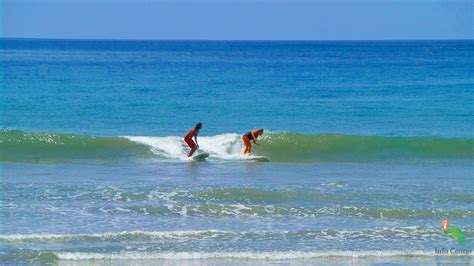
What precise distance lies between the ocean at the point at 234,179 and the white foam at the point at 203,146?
0.06 m

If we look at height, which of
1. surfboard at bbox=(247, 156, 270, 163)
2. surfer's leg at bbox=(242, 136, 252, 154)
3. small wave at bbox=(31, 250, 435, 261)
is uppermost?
surfer's leg at bbox=(242, 136, 252, 154)

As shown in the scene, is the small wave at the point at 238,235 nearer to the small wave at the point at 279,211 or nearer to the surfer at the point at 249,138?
the small wave at the point at 279,211

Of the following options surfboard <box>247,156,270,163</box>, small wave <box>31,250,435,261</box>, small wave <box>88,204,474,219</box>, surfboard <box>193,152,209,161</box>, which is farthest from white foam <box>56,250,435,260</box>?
surfboard <box>247,156,270,163</box>

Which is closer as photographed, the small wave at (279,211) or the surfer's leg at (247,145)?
the small wave at (279,211)

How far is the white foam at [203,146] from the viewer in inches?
862

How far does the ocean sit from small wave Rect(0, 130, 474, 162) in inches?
2.3

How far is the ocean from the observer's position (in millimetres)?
11987

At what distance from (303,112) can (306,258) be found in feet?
68.7

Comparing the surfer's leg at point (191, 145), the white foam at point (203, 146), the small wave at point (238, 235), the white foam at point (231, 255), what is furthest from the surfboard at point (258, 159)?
the white foam at point (231, 255)

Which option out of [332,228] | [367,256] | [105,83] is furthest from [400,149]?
[105,83]

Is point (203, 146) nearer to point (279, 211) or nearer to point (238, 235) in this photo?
point (279, 211)

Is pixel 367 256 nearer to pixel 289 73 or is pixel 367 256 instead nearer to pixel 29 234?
pixel 29 234

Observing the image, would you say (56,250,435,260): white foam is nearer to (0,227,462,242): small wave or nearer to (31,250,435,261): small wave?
(31,250,435,261): small wave

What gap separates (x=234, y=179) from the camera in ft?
57.4
